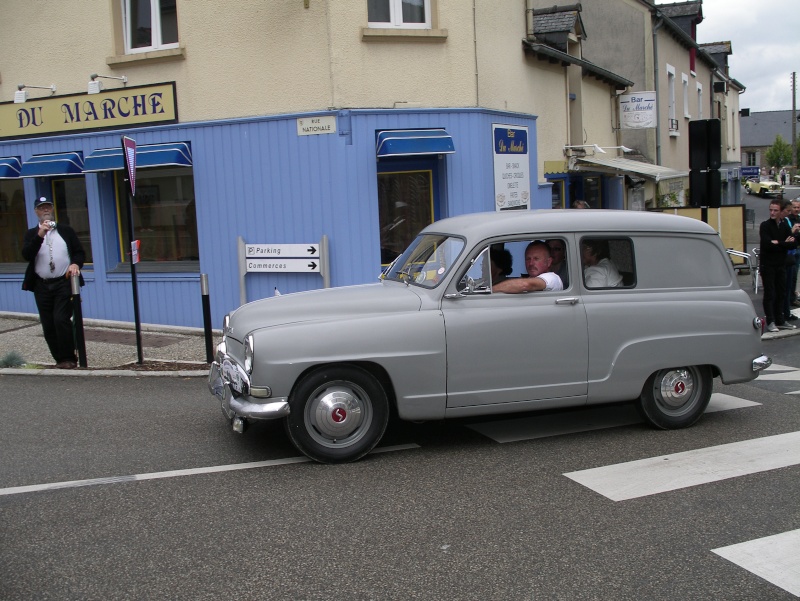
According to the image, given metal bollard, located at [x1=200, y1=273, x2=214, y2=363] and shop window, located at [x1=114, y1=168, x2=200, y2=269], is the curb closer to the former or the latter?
metal bollard, located at [x1=200, y1=273, x2=214, y2=363]

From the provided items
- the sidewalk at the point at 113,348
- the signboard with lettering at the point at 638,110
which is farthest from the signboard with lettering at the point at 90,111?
the signboard with lettering at the point at 638,110

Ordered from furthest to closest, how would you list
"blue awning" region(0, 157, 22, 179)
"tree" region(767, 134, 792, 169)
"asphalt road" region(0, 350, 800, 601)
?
"tree" region(767, 134, 792, 169) → "blue awning" region(0, 157, 22, 179) → "asphalt road" region(0, 350, 800, 601)

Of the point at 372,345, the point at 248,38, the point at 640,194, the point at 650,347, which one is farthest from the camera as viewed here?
the point at 640,194

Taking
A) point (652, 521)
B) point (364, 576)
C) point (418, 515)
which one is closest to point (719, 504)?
point (652, 521)

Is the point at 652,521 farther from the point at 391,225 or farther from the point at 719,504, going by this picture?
the point at 391,225

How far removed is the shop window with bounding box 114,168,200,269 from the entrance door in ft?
9.62

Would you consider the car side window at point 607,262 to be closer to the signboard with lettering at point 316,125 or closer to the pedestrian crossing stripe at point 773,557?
the pedestrian crossing stripe at point 773,557

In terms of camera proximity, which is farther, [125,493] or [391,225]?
[391,225]

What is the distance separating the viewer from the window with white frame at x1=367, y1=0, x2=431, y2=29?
11.6 meters

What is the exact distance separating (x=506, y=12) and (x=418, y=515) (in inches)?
385

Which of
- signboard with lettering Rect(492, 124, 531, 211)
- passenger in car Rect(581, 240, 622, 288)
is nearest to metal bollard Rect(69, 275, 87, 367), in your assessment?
passenger in car Rect(581, 240, 622, 288)

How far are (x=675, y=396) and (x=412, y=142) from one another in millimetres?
5796

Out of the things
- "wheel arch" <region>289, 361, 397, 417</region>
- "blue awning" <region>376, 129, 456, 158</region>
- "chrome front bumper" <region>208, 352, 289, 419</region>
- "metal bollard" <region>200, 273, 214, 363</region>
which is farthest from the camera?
"blue awning" <region>376, 129, 456, 158</region>

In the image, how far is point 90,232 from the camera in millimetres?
13148
